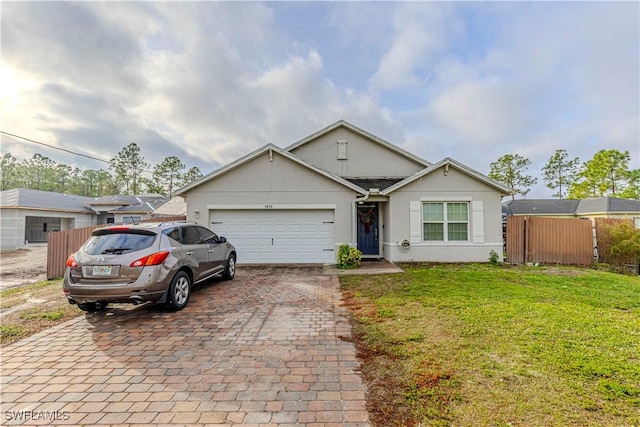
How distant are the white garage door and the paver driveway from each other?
5242mm

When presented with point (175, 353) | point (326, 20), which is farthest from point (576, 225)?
point (175, 353)

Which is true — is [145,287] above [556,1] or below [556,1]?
below

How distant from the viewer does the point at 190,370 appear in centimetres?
332

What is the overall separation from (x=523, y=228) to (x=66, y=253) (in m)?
17.7

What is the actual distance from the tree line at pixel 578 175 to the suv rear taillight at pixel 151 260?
121ft

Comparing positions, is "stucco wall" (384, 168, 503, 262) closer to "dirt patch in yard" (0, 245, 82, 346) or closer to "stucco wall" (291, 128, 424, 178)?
"stucco wall" (291, 128, 424, 178)

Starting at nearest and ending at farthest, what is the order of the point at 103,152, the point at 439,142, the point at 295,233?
1. the point at 295,233
2. the point at 439,142
3. the point at 103,152

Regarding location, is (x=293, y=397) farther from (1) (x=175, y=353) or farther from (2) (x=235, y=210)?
(2) (x=235, y=210)

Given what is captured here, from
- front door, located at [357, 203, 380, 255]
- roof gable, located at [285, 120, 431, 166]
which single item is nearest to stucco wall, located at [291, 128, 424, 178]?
roof gable, located at [285, 120, 431, 166]

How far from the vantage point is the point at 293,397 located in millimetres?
2775

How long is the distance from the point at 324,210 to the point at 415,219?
3.67 metres

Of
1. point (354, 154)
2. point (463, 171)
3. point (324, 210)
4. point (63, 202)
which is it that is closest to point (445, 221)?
point (463, 171)

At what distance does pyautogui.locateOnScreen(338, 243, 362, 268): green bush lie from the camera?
10.2 m

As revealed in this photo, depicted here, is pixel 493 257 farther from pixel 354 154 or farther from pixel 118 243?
pixel 118 243
